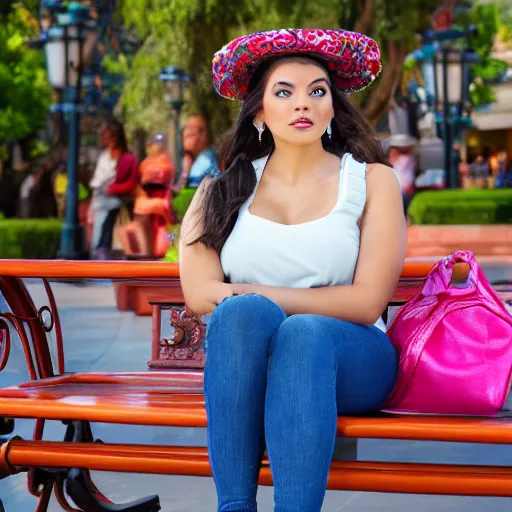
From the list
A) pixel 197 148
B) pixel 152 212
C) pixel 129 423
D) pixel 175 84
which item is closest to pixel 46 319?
pixel 129 423

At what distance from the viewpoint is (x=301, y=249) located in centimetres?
300

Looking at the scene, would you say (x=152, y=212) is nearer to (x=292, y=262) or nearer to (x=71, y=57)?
(x=71, y=57)

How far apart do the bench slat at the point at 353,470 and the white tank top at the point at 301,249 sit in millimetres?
462

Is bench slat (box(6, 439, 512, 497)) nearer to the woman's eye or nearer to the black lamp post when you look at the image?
the woman's eye

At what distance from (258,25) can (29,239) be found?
4956 millimetres

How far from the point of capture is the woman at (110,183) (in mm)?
12695

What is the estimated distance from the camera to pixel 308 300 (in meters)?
2.88

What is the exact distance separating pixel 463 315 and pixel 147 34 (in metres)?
19.9

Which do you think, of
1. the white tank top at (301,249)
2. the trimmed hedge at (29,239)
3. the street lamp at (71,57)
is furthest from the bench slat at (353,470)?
the trimmed hedge at (29,239)

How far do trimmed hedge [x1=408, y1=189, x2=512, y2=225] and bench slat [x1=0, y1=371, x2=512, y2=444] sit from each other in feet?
52.2

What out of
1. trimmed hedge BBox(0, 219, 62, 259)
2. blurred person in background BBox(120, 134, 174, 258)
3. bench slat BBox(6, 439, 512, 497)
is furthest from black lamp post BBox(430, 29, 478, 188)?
bench slat BBox(6, 439, 512, 497)

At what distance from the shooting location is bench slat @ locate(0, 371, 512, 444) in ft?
9.04

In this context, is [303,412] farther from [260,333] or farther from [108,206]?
[108,206]

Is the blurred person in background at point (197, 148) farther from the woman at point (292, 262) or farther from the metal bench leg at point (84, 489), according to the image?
the woman at point (292, 262)
